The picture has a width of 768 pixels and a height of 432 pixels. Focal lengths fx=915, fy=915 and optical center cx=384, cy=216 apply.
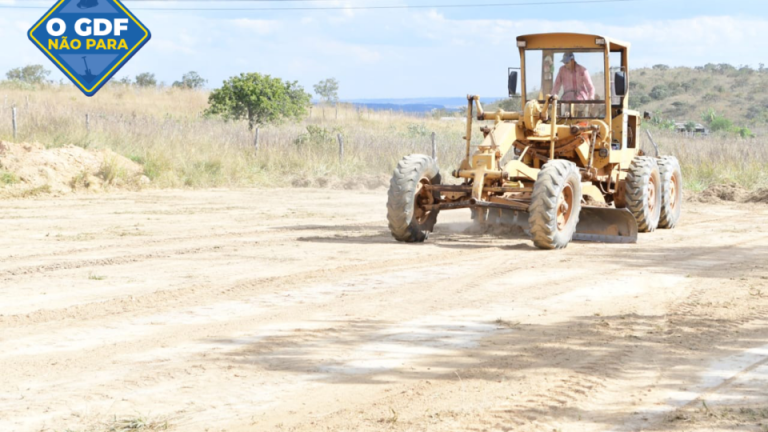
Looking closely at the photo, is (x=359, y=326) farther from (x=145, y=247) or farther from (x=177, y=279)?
(x=145, y=247)

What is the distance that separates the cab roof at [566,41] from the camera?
12.2 metres

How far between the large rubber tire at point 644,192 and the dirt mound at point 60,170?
35.0 ft

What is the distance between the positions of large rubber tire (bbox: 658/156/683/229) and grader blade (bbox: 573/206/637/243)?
5.89ft

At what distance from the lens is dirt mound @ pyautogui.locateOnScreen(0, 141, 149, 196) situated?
58.0ft

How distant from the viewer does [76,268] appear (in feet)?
31.6

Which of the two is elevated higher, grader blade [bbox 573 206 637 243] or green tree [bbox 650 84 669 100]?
green tree [bbox 650 84 669 100]

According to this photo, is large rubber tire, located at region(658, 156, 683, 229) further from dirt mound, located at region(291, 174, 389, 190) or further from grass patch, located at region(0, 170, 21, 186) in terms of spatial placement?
grass patch, located at region(0, 170, 21, 186)

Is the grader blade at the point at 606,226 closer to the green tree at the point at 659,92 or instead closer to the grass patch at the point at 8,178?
the grass patch at the point at 8,178

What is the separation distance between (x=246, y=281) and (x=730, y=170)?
50.6 feet

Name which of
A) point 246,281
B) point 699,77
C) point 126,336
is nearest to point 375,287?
point 246,281

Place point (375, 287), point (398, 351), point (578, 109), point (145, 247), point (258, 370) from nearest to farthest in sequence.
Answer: point (258, 370) < point (398, 351) < point (375, 287) < point (145, 247) < point (578, 109)

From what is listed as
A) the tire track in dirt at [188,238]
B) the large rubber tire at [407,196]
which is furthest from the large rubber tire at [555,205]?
the tire track in dirt at [188,238]

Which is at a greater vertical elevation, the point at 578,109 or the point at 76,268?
the point at 578,109

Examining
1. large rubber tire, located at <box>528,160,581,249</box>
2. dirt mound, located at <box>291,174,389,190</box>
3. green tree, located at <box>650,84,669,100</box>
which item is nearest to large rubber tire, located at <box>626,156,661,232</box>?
large rubber tire, located at <box>528,160,581,249</box>
